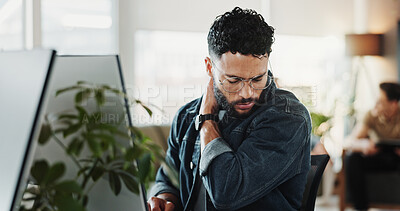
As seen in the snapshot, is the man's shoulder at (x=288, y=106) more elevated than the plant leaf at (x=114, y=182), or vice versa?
the man's shoulder at (x=288, y=106)

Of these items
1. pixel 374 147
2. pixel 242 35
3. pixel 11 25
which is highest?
pixel 11 25

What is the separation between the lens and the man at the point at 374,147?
3873 mm

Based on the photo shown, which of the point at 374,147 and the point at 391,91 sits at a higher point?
the point at 391,91

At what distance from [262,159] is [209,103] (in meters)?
0.23

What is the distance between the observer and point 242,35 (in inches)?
46.9

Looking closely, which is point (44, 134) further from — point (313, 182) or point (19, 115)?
point (313, 182)

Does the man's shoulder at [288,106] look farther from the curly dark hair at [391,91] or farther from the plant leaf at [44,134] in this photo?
the curly dark hair at [391,91]

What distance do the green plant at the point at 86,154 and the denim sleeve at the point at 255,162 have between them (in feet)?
1.71

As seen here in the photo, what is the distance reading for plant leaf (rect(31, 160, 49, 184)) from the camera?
52 centimetres

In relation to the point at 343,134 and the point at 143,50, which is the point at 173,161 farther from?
the point at 343,134

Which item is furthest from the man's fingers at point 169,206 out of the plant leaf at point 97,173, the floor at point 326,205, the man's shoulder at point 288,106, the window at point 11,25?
the floor at point 326,205

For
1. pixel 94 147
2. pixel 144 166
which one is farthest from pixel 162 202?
pixel 94 147

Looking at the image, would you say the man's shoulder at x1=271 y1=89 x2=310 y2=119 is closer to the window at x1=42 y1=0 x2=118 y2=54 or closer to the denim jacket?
the denim jacket

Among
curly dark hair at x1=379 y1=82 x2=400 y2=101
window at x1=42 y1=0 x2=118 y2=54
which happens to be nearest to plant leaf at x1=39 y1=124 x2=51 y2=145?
window at x1=42 y1=0 x2=118 y2=54
